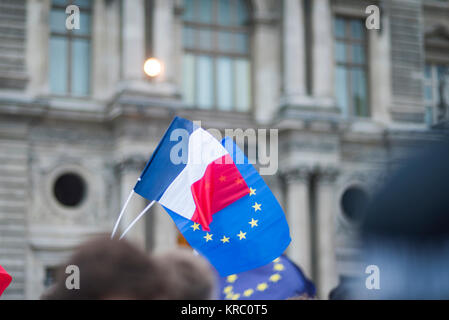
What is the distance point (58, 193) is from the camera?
18.6 metres

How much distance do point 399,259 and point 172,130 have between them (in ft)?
→ 14.8

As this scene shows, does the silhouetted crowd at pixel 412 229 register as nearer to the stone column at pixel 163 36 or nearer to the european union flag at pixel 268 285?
the european union flag at pixel 268 285

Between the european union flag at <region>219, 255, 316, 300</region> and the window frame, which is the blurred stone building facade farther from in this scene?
the european union flag at <region>219, 255, 316, 300</region>

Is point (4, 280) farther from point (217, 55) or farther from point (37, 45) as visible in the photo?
point (217, 55)

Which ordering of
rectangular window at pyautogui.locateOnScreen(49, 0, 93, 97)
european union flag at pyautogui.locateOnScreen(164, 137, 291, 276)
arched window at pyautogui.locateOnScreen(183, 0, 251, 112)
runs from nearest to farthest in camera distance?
1. european union flag at pyautogui.locateOnScreen(164, 137, 291, 276)
2. rectangular window at pyautogui.locateOnScreen(49, 0, 93, 97)
3. arched window at pyautogui.locateOnScreen(183, 0, 251, 112)

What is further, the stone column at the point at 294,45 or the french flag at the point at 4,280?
the stone column at the point at 294,45

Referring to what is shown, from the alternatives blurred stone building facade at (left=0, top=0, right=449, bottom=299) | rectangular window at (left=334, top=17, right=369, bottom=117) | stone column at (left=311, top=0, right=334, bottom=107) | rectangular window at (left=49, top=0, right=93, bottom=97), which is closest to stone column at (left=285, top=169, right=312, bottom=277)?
blurred stone building facade at (left=0, top=0, right=449, bottom=299)

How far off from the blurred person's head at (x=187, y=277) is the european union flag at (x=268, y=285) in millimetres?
2930

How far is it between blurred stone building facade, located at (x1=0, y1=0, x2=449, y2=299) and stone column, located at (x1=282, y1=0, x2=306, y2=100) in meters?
0.04

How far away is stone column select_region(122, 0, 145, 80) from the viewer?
18.6m

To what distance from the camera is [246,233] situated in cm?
515

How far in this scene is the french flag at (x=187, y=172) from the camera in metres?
5.76

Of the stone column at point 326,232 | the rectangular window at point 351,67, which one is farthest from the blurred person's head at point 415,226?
the rectangular window at point 351,67

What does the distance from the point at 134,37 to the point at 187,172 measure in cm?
1327
